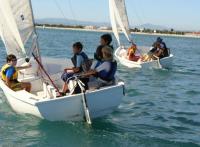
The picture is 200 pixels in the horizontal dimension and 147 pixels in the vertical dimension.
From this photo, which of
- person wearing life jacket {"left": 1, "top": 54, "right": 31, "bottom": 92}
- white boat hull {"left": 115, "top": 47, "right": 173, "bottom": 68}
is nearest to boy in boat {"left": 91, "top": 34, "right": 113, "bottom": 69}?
person wearing life jacket {"left": 1, "top": 54, "right": 31, "bottom": 92}

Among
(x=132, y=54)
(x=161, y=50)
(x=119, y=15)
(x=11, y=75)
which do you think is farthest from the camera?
(x=119, y=15)

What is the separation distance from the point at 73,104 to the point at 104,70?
46.0 inches

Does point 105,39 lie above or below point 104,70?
above

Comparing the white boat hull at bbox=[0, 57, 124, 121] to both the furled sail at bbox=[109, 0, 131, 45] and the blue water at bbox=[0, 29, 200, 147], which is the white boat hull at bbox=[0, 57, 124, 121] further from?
the furled sail at bbox=[109, 0, 131, 45]

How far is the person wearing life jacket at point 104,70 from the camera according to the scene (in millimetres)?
10695

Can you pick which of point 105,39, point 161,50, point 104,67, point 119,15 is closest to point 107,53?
point 104,67

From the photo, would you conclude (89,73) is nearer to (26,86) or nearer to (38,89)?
(26,86)

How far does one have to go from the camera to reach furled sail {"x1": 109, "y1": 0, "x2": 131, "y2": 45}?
90.7 feet

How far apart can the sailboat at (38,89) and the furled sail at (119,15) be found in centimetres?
1400

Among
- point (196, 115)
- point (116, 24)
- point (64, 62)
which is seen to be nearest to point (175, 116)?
point (196, 115)

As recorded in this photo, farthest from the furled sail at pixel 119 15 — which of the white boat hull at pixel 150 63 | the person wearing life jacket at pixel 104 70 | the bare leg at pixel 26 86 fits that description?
the person wearing life jacket at pixel 104 70

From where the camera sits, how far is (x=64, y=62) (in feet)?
46.7

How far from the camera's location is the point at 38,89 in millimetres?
13273

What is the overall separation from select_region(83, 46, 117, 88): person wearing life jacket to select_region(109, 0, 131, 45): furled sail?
16832mm
